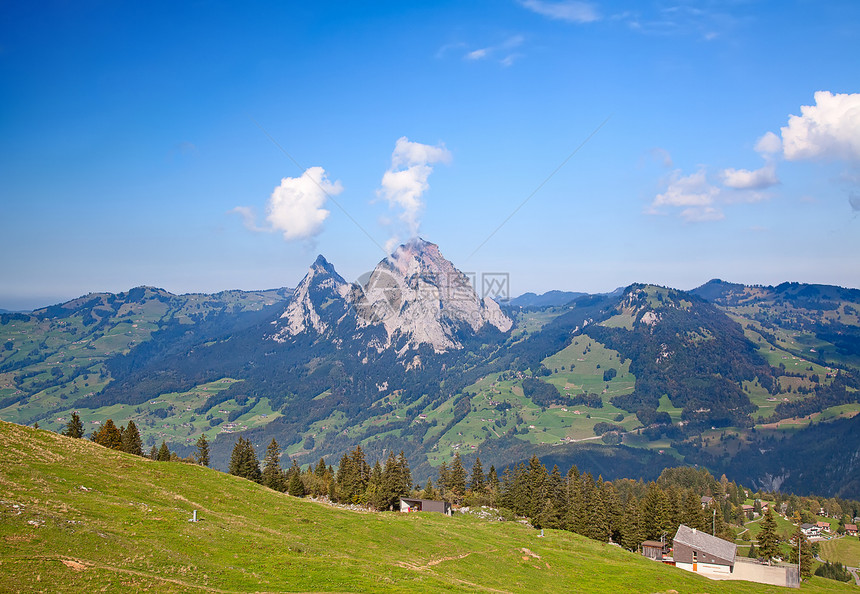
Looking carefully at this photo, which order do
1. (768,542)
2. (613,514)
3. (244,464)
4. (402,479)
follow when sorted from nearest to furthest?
(768,542)
(402,479)
(613,514)
(244,464)

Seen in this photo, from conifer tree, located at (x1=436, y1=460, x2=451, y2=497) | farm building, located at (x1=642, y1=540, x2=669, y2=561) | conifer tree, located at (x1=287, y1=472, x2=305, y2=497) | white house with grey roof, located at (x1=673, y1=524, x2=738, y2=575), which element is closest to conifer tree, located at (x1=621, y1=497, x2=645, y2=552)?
farm building, located at (x1=642, y1=540, x2=669, y2=561)

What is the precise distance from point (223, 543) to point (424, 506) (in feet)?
185

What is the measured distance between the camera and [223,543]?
42.9 metres

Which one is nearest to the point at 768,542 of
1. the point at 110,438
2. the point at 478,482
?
the point at 478,482

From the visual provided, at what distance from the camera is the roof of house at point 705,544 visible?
284 ft

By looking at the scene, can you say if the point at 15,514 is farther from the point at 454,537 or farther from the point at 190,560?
the point at 454,537

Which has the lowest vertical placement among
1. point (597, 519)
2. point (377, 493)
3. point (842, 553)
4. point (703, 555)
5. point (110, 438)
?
point (842, 553)

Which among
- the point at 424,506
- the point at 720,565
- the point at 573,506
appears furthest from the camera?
the point at 573,506

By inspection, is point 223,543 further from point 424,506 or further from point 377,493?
point 377,493

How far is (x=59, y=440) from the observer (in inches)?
2319

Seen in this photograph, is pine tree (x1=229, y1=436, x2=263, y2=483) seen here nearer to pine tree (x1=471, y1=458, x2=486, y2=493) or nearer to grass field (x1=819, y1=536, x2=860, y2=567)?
pine tree (x1=471, y1=458, x2=486, y2=493)

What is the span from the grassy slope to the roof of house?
13.1 meters

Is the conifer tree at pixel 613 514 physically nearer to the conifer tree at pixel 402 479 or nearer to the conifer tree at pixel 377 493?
the conifer tree at pixel 402 479

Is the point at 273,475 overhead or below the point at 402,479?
overhead
